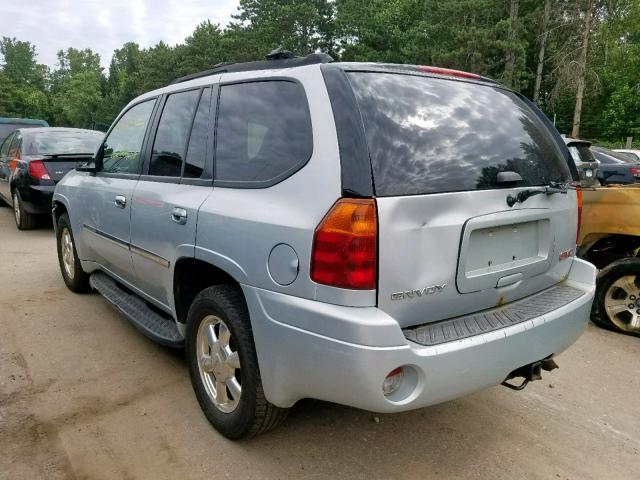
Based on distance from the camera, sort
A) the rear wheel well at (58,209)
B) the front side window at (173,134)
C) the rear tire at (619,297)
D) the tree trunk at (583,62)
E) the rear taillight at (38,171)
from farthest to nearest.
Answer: the tree trunk at (583,62) < the rear taillight at (38,171) < the rear wheel well at (58,209) < the rear tire at (619,297) < the front side window at (173,134)

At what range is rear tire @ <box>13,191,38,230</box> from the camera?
8.23 m

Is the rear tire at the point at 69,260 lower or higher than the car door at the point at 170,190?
lower

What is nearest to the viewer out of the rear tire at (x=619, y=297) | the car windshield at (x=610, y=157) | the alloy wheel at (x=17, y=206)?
the rear tire at (x=619, y=297)

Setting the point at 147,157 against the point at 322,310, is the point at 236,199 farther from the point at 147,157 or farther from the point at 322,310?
the point at 147,157

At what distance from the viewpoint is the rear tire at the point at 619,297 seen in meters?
4.27

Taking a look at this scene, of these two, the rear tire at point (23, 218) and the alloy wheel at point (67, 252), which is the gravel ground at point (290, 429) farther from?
the rear tire at point (23, 218)

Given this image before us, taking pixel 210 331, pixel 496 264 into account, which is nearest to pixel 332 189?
pixel 496 264

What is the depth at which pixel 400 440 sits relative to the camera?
270cm

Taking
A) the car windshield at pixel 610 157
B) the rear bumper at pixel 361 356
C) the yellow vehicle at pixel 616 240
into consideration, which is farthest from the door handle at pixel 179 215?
the car windshield at pixel 610 157

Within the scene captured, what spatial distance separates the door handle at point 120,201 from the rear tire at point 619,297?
3.92 m

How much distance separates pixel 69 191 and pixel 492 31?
30960mm

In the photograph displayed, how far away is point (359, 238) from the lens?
1.98 metres

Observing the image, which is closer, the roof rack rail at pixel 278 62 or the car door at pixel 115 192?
the roof rack rail at pixel 278 62

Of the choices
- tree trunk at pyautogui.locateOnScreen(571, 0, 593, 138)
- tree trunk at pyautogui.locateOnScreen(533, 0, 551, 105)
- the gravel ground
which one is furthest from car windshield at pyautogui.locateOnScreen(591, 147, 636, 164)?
tree trunk at pyautogui.locateOnScreen(533, 0, 551, 105)
